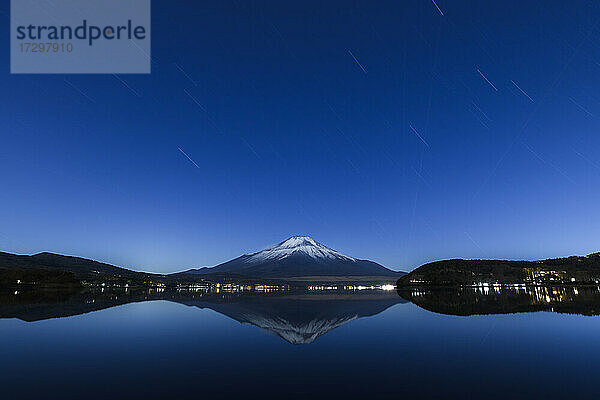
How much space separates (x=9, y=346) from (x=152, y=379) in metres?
15.7

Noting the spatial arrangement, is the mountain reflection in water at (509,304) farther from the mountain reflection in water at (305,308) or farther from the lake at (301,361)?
the lake at (301,361)

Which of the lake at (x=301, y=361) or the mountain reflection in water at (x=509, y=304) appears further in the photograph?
the mountain reflection in water at (x=509, y=304)

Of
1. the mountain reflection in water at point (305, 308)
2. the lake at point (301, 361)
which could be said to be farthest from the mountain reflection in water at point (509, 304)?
the lake at point (301, 361)

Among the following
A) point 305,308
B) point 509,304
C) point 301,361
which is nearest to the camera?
point 301,361

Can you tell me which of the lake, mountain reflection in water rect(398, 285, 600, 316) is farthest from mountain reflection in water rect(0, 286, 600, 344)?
the lake

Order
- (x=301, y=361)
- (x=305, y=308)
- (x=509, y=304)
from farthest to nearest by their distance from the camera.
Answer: (x=509, y=304) → (x=305, y=308) → (x=301, y=361)

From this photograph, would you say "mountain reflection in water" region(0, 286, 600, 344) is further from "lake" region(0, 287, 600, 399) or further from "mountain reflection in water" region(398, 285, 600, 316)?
"lake" region(0, 287, 600, 399)

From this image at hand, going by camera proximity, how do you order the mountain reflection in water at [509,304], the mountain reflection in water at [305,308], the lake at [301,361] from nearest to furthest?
the lake at [301,361], the mountain reflection in water at [305,308], the mountain reflection in water at [509,304]

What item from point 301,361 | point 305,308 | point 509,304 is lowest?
point 509,304

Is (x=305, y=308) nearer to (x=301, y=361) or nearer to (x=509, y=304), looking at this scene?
(x=509, y=304)

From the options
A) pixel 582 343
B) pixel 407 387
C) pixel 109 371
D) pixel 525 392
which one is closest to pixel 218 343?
pixel 109 371

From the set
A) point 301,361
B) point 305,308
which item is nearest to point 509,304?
point 305,308

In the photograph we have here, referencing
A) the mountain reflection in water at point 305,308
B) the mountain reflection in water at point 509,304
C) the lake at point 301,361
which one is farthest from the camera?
the mountain reflection in water at point 509,304

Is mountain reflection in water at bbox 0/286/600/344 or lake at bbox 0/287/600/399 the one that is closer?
lake at bbox 0/287/600/399
